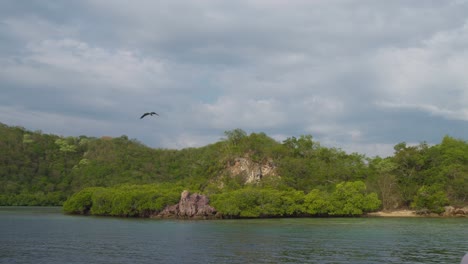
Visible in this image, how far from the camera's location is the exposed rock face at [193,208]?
283ft

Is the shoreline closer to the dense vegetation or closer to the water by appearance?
the dense vegetation

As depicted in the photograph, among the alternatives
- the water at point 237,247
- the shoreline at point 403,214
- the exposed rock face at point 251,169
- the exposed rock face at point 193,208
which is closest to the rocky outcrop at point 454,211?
the shoreline at point 403,214

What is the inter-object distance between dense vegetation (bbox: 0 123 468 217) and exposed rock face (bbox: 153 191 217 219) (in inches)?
69.3

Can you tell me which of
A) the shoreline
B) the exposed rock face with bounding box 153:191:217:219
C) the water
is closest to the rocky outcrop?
the shoreline

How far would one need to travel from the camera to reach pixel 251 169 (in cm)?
11275

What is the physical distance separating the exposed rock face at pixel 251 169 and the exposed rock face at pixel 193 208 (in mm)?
25244

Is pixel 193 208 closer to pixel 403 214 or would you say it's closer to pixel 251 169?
pixel 251 169

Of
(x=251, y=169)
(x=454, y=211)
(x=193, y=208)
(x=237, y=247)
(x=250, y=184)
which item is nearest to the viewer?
(x=237, y=247)

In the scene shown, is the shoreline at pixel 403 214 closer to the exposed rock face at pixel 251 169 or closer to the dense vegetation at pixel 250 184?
the dense vegetation at pixel 250 184

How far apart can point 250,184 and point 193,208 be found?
81.3 feet

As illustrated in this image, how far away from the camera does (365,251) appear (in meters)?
37.2

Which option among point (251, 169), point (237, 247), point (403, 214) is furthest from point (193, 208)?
point (237, 247)

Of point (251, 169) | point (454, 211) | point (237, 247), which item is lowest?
point (237, 247)

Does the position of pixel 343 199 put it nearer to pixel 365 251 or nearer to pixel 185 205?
pixel 185 205
